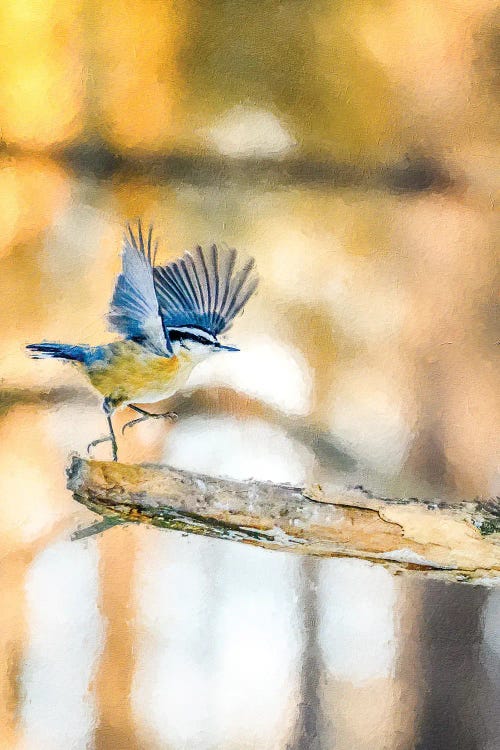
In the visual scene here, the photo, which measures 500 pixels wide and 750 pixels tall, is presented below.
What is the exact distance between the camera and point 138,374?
873mm

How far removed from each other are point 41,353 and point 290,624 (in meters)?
0.47

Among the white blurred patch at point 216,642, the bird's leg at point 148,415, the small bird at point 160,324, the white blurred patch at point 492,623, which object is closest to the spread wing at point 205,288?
the small bird at point 160,324

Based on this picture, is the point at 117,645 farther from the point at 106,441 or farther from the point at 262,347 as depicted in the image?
the point at 262,347

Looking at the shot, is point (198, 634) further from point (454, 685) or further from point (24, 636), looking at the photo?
point (454, 685)

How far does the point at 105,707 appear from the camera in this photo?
2.87 ft

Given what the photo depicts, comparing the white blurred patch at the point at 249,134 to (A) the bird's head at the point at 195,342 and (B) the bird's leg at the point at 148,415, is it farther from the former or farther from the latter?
(B) the bird's leg at the point at 148,415

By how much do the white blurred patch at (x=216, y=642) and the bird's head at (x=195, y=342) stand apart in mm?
235

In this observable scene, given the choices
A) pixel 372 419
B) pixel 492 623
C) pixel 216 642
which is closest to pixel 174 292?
pixel 372 419

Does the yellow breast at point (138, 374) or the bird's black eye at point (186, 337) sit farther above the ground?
the bird's black eye at point (186, 337)

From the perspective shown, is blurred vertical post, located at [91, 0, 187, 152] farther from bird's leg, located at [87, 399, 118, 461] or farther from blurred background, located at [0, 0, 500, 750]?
bird's leg, located at [87, 399, 118, 461]

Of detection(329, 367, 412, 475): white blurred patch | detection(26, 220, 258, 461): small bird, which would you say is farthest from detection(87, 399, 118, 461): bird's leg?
detection(329, 367, 412, 475): white blurred patch

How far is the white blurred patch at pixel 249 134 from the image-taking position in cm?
91

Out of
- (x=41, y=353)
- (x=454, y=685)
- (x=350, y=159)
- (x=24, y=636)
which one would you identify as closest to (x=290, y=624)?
(x=454, y=685)

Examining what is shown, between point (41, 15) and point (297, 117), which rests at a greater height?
point (41, 15)
